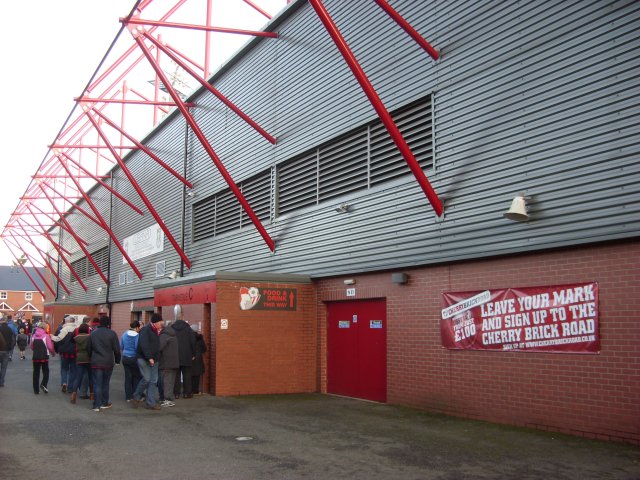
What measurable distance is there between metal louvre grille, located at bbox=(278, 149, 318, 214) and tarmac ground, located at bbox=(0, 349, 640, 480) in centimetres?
547

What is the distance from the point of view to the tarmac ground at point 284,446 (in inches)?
269

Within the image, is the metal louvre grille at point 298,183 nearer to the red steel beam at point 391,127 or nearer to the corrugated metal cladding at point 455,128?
the corrugated metal cladding at point 455,128

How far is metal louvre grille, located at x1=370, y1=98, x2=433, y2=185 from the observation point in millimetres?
11758

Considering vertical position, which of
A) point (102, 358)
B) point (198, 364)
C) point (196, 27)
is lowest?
point (198, 364)

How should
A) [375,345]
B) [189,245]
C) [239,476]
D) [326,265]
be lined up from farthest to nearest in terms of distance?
1. [189,245]
2. [326,265]
3. [375,345]
4. [239,476]

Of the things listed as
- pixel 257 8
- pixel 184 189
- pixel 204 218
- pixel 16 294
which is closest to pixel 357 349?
pixel 204 218

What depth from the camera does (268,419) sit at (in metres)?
10.5

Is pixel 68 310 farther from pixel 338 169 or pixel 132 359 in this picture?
pixel 338 169

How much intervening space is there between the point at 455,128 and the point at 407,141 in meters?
1.45

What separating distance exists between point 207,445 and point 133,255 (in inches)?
833

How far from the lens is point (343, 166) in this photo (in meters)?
14.1

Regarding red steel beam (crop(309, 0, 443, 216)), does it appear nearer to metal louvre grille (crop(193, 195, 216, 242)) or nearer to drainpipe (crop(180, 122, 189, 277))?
metal louvre grille (crop(193, 195, 216, 242))

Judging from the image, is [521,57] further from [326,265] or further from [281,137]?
[281,137]

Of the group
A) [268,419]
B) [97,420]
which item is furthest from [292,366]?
[97,420]
